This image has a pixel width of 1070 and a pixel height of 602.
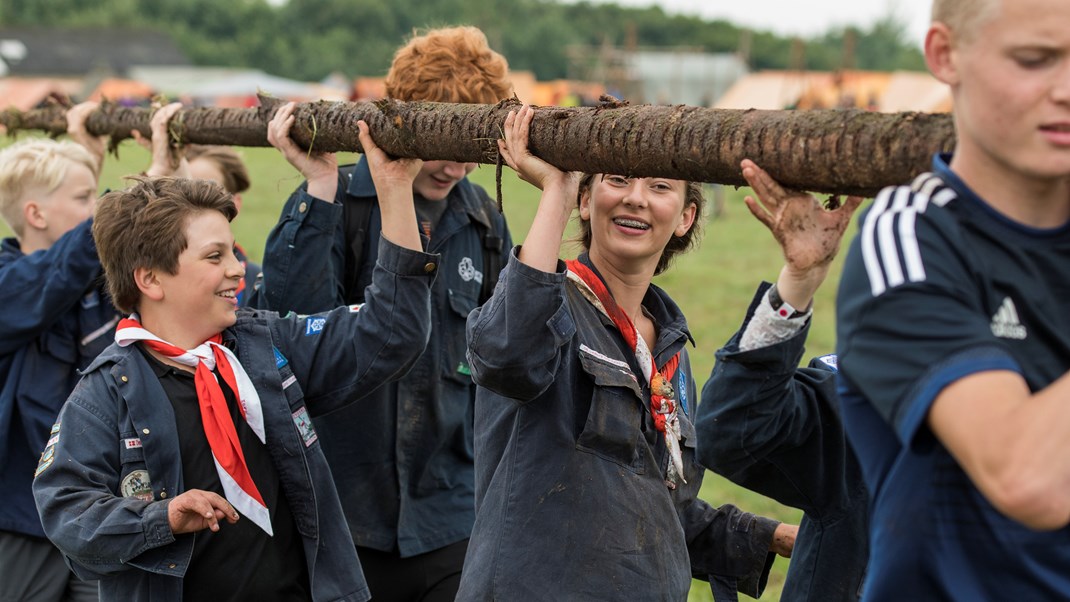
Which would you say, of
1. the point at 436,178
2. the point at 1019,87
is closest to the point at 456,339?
the point at 436,178

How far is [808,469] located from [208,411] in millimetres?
1789

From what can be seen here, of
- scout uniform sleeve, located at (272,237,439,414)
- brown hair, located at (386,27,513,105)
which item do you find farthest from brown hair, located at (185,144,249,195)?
scout uniform sleeve, located at (272,237,439,414)

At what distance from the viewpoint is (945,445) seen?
1.80m

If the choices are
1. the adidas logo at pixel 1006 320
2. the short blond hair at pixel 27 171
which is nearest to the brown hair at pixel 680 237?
the adidas logo at pixel 1006 320

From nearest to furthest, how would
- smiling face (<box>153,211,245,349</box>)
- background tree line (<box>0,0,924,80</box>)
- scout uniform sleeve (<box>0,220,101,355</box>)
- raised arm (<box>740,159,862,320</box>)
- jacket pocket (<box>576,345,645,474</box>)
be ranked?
raised arm (<box>740,159,862,320</box>)
jacket pocket (<box>576,345,645,474</box>)
smiling face (<box>153,211,245,349</box>)
scout uniform sleeve (<box>0,220,101,355</box>)
background tree line (<box>0,0,924,80</box>)

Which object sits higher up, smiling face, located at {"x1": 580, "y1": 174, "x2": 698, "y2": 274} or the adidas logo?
the adidas logo

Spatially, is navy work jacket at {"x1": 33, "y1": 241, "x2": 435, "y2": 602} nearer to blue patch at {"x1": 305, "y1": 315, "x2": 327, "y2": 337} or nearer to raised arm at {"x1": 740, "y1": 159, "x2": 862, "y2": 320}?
blue patch at {"x1": 305, "y1": 315, "x2": 327, "y2": 337}

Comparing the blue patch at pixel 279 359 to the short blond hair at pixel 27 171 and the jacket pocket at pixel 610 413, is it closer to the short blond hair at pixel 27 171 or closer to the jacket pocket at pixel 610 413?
the jacket pocket at pixel 610 413

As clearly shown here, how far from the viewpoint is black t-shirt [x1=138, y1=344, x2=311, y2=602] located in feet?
11.5

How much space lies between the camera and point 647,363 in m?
3.23

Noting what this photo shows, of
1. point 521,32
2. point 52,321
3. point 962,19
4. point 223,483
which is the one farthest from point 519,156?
point 521,32

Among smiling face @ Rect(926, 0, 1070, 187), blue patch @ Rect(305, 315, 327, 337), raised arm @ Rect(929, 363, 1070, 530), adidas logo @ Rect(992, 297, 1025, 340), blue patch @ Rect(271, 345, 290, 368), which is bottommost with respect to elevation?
blue patch @ Rect(271, 345, 290, 368)

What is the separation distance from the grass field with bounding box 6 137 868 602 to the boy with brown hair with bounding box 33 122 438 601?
0.88m

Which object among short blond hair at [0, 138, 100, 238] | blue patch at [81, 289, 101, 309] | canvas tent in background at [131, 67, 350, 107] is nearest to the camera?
blue patch at [81, 289, 101, 309]
